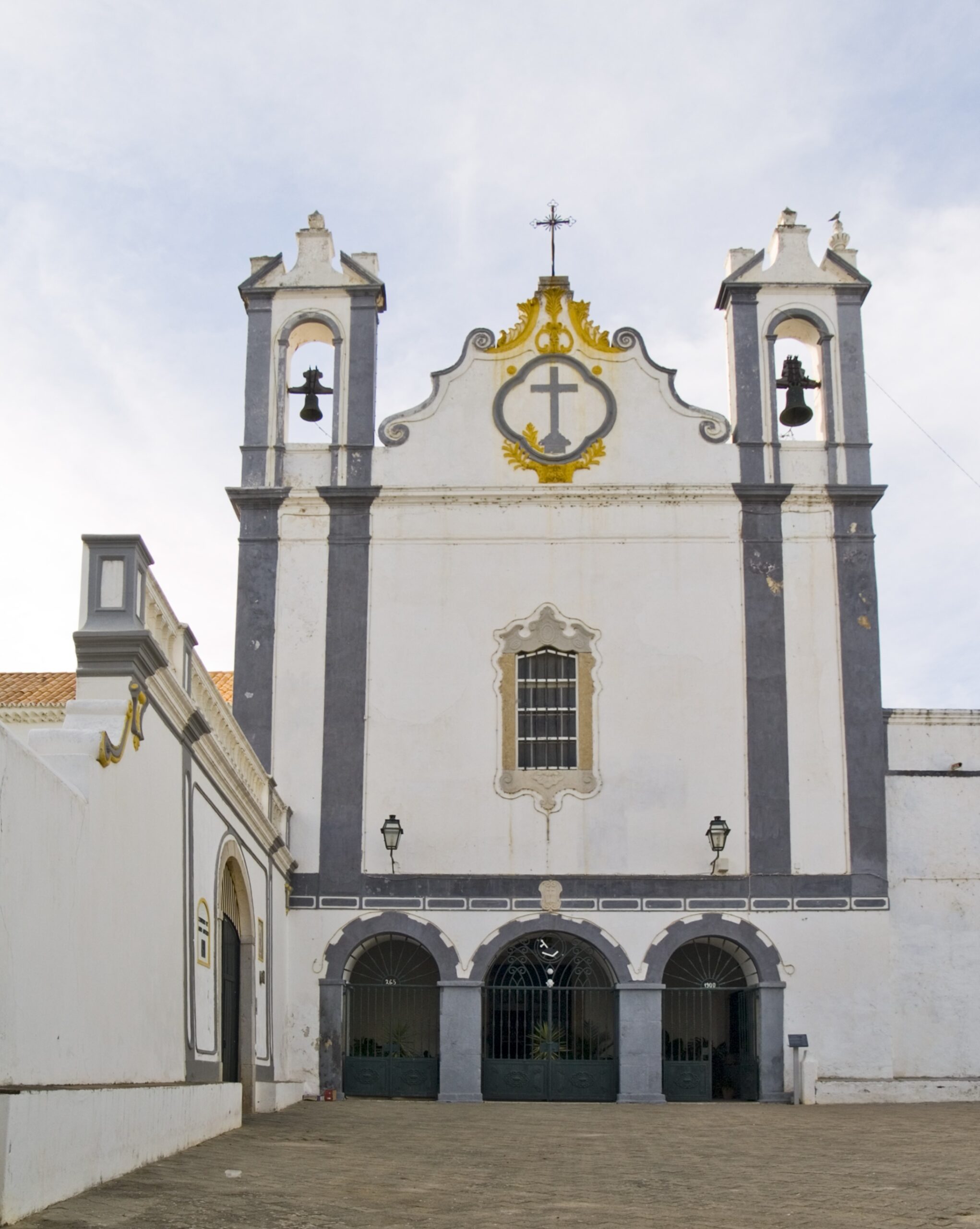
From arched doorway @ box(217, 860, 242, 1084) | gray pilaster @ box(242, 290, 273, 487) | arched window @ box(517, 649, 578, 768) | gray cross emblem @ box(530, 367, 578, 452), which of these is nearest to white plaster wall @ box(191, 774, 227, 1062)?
arched doorway @ box(217, 860, 242, 1084)

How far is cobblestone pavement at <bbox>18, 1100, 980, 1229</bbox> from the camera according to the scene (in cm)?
769

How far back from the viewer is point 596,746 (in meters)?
19.9

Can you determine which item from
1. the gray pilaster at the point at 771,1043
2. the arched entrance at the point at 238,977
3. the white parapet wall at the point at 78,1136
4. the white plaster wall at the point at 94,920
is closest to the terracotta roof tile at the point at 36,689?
the arched entrance at the point at 238,977

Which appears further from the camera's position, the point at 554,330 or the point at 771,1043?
the point at 554,330

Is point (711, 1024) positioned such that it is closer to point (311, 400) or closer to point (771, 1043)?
point (771, 1043)

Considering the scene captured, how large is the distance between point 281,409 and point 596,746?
250 inches

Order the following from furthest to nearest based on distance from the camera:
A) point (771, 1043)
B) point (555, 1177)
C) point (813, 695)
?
point (813, 695), point (771, 1043), point (555, 1177)

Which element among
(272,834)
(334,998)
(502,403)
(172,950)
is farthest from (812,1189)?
(502,403)

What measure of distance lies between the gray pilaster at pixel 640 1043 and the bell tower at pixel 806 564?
6.86ft

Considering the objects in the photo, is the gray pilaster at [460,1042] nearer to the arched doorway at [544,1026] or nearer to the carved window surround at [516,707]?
the arched doorway at [544,1026]

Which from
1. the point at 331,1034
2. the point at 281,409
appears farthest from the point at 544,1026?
the point at 281,409

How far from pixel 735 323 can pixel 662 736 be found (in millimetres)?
5957

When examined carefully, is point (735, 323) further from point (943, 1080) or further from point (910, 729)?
point (943, 1080)

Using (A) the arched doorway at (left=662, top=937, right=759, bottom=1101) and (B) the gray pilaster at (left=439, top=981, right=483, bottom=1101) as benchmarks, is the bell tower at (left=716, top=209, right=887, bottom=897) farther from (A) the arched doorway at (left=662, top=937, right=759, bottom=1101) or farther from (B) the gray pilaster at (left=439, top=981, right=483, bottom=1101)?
(B) the gray pilaster at (left=439, top=981, right=483, bottom=1101)
